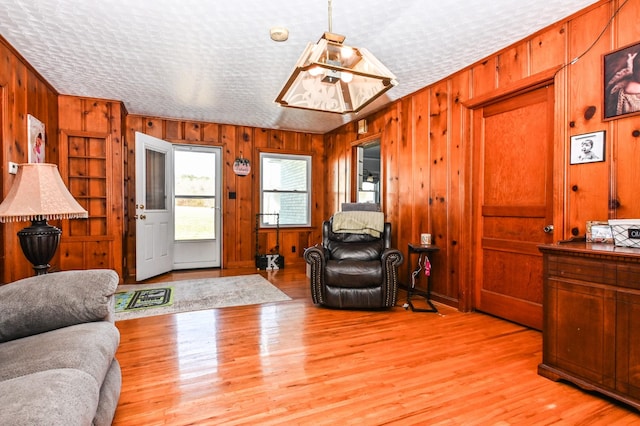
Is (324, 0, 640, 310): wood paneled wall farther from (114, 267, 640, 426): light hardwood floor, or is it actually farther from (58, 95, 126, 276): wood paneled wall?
(58, 95, 126, 276): wood paneled wall

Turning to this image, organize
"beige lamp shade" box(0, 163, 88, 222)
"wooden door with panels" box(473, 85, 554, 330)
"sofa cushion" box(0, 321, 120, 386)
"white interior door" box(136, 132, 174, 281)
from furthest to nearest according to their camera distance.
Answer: "white interior door" box(136, 132, 174, 281) < "wooden door with panels" box(473, 85, 554, 330) < "beige lamp shade" box(0, 163, 88, 222) < "sofa cushion" box(0, 321, 120, 386)

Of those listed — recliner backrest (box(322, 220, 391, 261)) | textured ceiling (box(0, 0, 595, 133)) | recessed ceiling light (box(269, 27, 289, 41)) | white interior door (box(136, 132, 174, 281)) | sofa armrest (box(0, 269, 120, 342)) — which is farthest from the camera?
white interior door (box(136, 132, 174, 281))

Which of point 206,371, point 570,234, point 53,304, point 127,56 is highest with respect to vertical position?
point 127,56

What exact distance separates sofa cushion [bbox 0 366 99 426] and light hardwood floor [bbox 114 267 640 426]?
0.69 meters

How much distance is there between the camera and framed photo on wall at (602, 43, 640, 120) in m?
2.06

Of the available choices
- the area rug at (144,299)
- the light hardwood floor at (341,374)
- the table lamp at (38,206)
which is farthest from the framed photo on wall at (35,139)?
the light hardwood floor at (341,374)

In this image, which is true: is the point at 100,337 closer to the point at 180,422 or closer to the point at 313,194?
the point at 180,422

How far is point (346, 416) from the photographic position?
1.61m

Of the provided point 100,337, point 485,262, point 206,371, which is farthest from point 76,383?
point 485,262

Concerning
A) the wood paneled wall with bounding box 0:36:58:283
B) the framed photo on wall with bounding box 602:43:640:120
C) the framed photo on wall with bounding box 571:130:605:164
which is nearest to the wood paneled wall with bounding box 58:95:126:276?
the wood paneled wall with bounding box 0:36:58:283

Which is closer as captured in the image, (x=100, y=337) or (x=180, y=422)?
(x=100, y=337)

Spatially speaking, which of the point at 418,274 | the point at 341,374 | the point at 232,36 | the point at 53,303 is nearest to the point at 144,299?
the point at 53,303

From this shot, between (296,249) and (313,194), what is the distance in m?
1.08

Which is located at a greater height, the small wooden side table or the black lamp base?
the black lamp base
